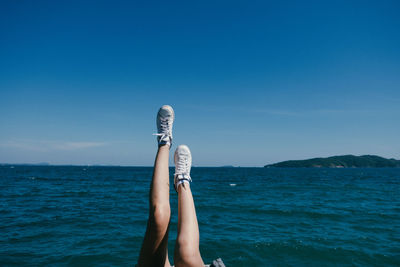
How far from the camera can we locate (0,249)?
8.13 metres

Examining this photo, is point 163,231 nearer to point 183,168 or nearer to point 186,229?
point 186,229

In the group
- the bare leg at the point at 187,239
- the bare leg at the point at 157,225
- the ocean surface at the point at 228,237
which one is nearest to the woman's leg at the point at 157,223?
the bare leg at the point at 157,225

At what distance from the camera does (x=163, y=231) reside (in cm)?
324

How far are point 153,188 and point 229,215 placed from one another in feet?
39.3

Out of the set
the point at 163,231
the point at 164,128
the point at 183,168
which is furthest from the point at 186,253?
the point at 164,128

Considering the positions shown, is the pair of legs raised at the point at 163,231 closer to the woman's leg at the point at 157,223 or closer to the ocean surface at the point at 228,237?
the woman's leg at the point at 157,223

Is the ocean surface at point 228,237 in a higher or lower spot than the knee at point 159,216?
lower

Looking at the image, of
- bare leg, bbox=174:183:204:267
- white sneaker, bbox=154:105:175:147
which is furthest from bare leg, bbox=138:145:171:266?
white sneaker, bbox=154:105:175:147

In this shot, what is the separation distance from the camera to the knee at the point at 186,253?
10.0ft

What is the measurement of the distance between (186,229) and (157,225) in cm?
41

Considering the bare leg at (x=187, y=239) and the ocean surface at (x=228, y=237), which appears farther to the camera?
the ocean surface at (x=228, y=237)

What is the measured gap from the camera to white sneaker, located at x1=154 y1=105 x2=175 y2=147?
4.18 metres

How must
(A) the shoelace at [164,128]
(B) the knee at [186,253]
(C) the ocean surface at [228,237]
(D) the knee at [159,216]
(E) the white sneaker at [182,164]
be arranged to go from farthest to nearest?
(C) the ocean surface at [228,237]
(A) the shoelace at [164,128]
(E) the white sneaker at [182,164]
(D) the knee at [159,216]
(B) the knee at [186,253]

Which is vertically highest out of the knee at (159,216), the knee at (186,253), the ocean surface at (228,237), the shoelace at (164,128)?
the shoelace at (164,128)
